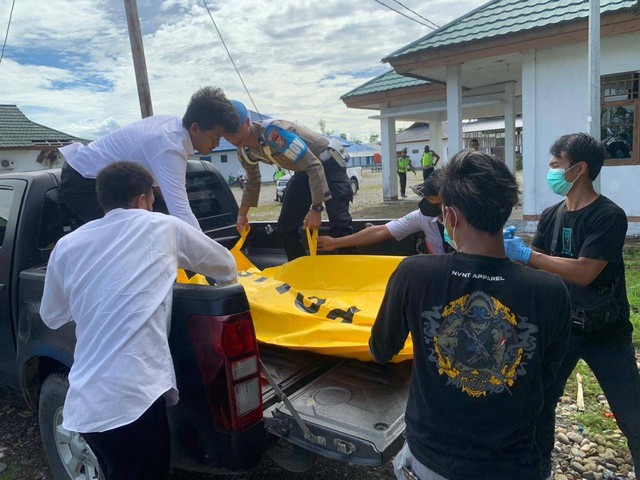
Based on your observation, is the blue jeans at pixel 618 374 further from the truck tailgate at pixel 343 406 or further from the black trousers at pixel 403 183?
the black trousers at pixel 403 183

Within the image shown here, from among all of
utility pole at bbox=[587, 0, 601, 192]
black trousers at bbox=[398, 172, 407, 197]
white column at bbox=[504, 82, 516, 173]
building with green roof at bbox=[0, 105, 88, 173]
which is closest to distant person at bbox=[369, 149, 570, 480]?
utility pole at bbox=[587, 0, 601, 192]

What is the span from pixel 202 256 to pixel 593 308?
66.7 inches

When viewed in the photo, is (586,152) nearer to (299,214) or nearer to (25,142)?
(299,214)

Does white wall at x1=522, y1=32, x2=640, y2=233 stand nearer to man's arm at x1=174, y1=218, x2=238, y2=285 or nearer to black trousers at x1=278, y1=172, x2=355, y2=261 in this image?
black trousers at x1=278, y1=172, x2=355, y2=261

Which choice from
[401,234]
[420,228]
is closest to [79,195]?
[401,234]

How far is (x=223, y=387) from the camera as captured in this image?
1.94 metres

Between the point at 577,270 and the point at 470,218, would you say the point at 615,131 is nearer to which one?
the point at 577,270

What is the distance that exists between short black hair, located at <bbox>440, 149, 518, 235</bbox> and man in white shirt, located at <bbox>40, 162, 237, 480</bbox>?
1.10 meters

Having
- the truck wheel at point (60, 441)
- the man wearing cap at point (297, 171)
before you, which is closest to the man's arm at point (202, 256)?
the truck wheel at point (60, 441)

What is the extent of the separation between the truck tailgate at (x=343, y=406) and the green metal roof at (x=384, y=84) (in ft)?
42.8

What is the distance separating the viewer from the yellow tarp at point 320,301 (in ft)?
7.73

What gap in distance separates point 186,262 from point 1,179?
5.89 ft

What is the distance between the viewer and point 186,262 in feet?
6.86

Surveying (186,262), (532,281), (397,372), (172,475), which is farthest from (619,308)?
(172,475)
